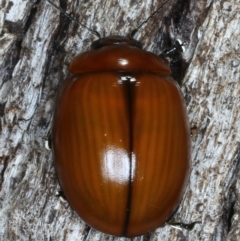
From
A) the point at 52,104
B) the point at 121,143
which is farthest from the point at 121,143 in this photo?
the point at 52,104

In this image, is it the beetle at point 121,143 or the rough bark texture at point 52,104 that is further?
the rough bark texture at point 52,104

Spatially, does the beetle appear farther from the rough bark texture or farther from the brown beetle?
the rough bark texture

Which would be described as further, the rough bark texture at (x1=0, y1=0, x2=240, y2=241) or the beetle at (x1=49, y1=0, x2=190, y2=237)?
the rough bark texture at (x1=0, y1=0, x2=240, y2=241)

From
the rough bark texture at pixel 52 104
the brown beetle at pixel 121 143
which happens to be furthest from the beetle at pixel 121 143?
the rough bark texture at pixel 52 104

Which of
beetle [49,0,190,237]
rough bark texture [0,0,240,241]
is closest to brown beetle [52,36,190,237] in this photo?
beetle [49,0,190,237]

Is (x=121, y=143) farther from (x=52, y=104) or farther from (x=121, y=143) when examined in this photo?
(x=52, y=104)

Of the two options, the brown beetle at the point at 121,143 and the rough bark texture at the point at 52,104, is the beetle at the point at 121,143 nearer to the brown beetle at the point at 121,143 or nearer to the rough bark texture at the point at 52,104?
the brown beetle at the point at 121,143
